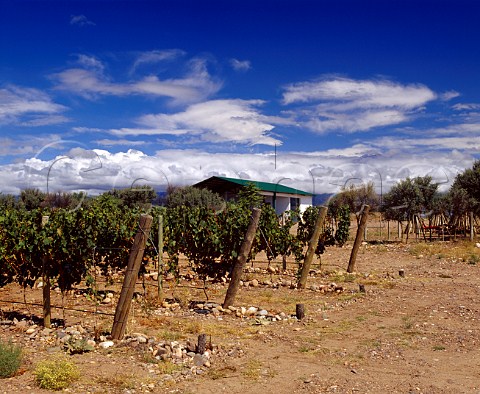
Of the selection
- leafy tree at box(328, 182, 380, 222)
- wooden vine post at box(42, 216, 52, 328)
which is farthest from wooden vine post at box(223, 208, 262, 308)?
leafy tree at box(328, 182, 380, 222)

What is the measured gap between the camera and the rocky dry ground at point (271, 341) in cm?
578

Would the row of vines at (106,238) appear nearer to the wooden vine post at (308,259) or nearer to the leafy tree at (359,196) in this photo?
the wooden vine post at (308,259)

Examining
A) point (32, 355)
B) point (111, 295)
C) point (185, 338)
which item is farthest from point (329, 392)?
point (111, 295)

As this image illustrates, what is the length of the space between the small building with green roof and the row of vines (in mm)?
25682

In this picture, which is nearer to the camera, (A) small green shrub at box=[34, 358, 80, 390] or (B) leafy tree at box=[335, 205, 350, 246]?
(A) small green shrub at box=[34, 358, 80, 390]

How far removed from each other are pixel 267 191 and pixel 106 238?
3512 cm

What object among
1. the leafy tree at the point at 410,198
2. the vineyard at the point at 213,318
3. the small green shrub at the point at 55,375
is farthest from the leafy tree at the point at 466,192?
the small green shrub at the point at 55,375

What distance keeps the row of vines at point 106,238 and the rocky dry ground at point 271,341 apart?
0.81m

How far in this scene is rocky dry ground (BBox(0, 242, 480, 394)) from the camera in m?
5.78

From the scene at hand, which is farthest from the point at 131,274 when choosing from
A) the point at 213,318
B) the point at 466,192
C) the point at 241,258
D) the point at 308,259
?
the point at 466,192

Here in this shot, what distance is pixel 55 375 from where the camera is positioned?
18.1ft

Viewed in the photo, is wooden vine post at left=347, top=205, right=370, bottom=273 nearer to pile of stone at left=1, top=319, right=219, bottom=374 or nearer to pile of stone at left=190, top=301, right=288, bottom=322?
pile of stone at left=190, top=301, right=288, bottom=322

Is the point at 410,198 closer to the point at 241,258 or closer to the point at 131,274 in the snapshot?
the point at 241,258

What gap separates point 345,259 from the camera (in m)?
19.2
